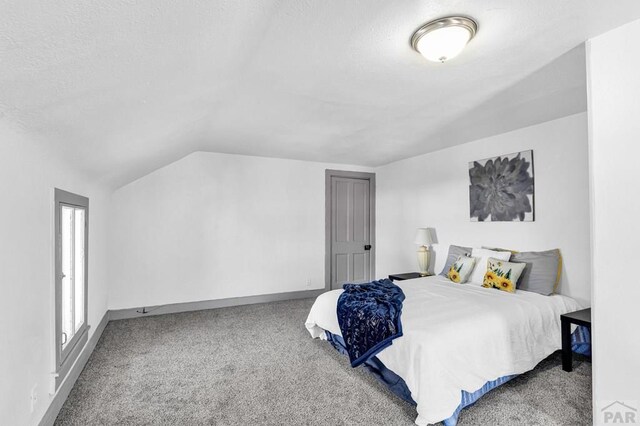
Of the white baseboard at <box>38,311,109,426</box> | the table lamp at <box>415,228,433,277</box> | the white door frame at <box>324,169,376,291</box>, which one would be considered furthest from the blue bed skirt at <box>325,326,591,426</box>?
the white door frame at <box>324,169,376,291</box>

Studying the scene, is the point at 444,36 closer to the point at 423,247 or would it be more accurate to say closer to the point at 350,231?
the point at 423,247

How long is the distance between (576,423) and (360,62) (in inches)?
108

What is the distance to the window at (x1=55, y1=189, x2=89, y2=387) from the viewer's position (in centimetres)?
218

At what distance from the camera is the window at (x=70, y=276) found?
2184 mm

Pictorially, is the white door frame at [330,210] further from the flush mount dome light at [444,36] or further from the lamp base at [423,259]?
the flush mount dome light at [444,36]

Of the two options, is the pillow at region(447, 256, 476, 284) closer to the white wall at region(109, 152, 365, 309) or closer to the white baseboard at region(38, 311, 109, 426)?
the white wall at region(109, 152, 365, 309)

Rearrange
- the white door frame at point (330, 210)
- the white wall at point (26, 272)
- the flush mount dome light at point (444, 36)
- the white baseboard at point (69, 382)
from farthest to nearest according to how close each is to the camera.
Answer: the white door frame at point (330, 210), the white baseboard at point (69, 382), the flush mount dome light at point (444, 36), the white wall at point (26, 272)

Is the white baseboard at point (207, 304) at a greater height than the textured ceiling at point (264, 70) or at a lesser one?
lesser

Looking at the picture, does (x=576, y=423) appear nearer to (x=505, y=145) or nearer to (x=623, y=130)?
(x=623, y=130)

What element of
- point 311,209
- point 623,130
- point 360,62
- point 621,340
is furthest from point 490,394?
point 311,209

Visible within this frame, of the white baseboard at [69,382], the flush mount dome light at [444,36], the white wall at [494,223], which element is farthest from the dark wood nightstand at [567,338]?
the white baseboard at [69,382]

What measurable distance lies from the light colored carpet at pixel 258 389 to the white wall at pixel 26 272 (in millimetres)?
574

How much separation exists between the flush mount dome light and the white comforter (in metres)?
1.80

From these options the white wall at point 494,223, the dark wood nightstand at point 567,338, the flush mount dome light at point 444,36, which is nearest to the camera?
the flush mount dome light at point 444,36
